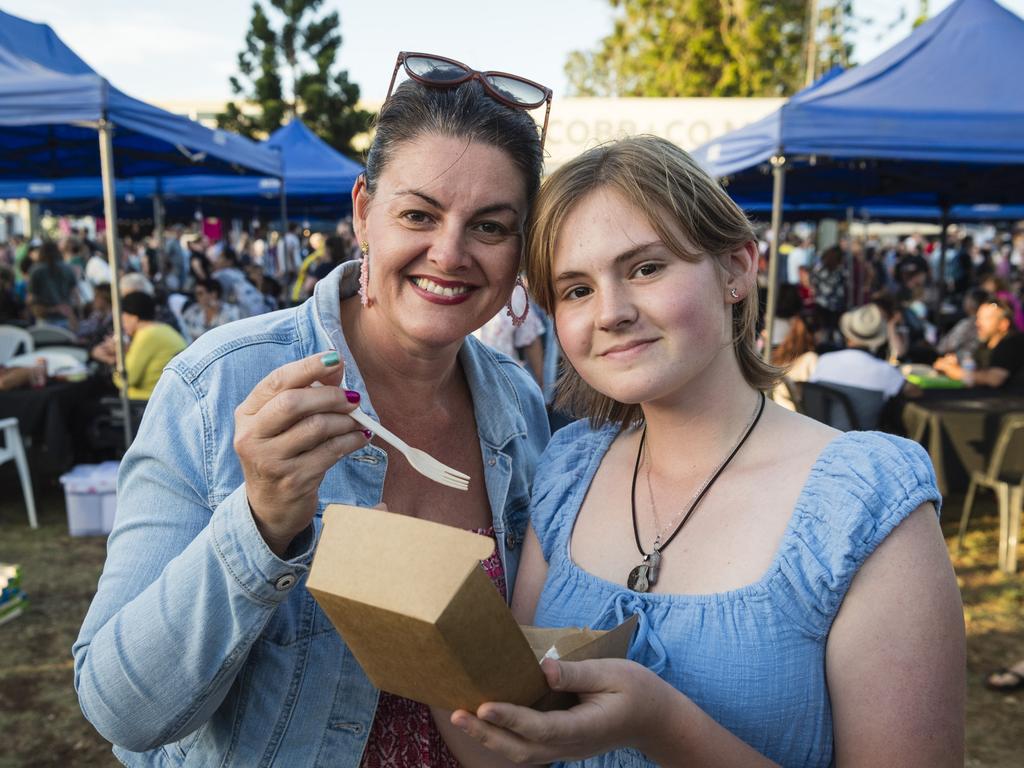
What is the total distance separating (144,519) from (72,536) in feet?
17.7

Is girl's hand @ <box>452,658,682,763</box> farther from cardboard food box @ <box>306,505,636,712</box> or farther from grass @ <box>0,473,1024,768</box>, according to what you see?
grass @ <box>0,473,1024,768</box>

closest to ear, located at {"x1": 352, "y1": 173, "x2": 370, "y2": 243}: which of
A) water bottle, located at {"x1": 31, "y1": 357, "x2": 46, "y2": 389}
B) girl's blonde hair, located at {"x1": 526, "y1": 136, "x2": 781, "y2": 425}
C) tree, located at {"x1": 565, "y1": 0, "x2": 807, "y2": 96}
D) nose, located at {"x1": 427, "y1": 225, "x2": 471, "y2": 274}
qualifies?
nose, located at {"x1": 427, "y1": 225, "x2": 471, "y2": 274}

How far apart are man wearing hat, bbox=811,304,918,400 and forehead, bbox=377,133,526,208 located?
4748mm

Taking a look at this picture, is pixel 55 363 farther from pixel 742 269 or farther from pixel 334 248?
pixel 742 269

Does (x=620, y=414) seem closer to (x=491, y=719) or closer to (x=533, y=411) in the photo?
(x=533, y=411)

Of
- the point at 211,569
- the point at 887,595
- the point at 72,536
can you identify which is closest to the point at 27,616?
the point at 72,536

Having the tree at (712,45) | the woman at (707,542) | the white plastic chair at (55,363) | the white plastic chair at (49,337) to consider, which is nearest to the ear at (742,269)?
the woman at (707,542)

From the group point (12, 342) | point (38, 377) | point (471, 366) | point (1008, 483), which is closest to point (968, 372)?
point (1008, 483)

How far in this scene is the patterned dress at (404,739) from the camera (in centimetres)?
161

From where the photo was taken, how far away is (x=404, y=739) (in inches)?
63.8

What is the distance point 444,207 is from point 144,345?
5.53m

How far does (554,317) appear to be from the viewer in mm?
1637

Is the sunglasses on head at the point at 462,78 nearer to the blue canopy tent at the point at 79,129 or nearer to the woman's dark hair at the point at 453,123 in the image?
the woman's dark hair at the point at 453,123

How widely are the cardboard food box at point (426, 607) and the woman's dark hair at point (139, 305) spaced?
6.23 meters
